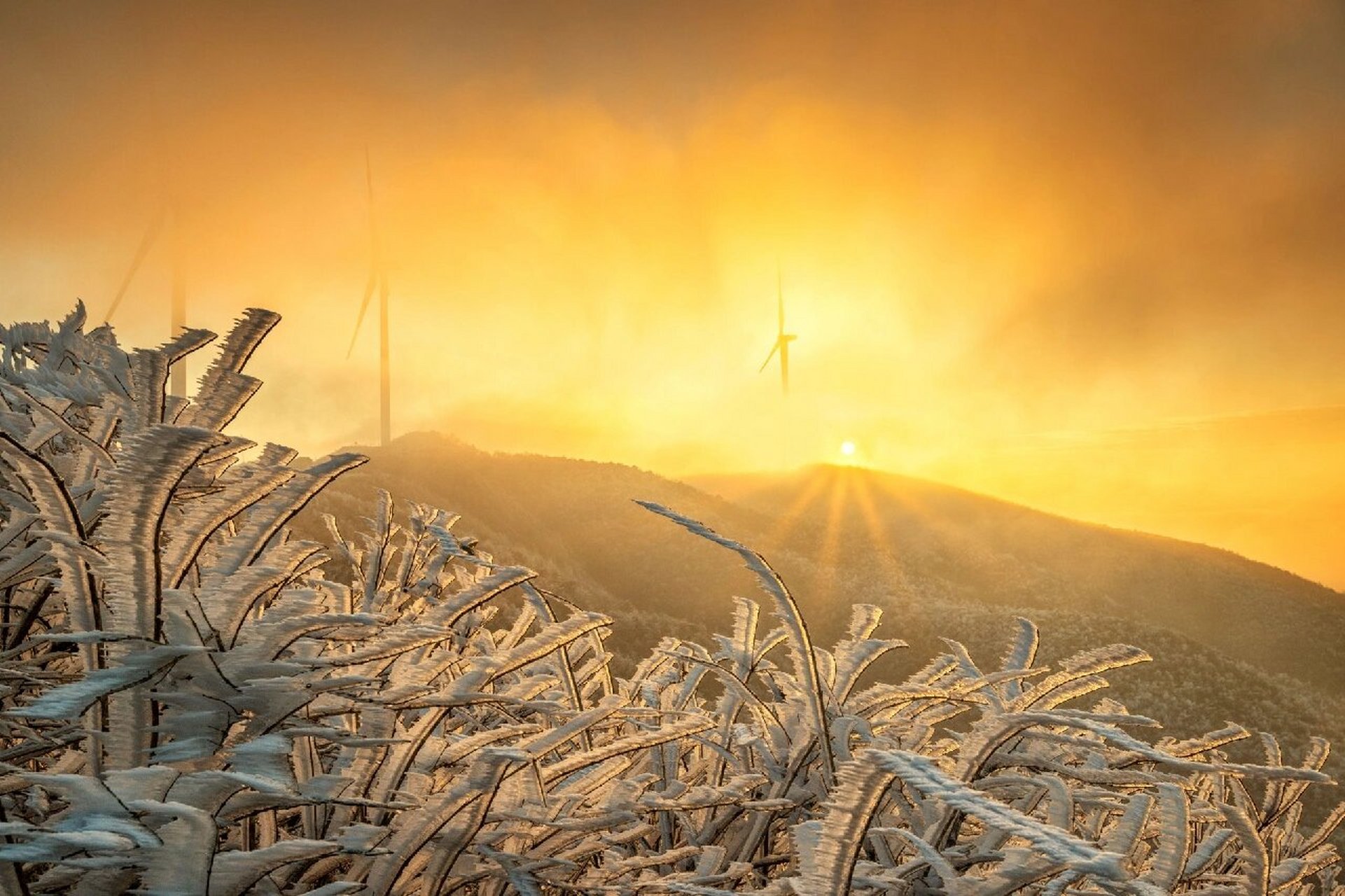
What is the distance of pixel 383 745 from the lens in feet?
4.19

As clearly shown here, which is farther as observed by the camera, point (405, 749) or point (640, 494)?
point (640, 494)

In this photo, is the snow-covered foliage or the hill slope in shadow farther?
the hill slope in shadow

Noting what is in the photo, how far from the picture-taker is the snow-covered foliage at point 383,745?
105 centimetres

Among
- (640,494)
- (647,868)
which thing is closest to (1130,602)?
(640,494)

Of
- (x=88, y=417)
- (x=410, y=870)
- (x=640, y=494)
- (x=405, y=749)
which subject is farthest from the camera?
(x=640, y=494)

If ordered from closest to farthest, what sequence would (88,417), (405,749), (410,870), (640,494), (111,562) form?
1. (111,562)
2. (410,870)
3. (405,749)
4. (88,417)
5. (640,494)

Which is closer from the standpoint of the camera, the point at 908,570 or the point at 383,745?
the point at 383,745

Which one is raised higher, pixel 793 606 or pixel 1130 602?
pixel 793 606

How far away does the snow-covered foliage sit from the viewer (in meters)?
1.05

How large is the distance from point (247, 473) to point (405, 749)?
49 centimetres

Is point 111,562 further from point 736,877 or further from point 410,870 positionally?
point 736,877

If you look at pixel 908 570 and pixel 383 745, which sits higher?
pixel 383 745

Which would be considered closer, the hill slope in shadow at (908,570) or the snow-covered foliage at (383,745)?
the snow-covered foliage at (383,745)

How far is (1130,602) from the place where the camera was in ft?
248
